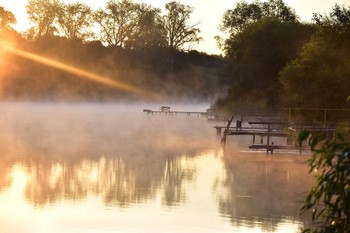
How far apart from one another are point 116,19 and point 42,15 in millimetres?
13009

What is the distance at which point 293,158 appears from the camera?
1591 inches

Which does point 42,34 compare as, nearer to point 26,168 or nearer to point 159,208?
point 26,168

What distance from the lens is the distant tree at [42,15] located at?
156 m

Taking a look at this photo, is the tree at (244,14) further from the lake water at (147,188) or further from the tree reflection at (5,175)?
the tree reflection at (5,175)

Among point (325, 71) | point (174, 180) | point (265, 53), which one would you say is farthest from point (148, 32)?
point (174, 180)

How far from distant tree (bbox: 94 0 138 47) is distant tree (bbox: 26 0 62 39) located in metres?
7.40

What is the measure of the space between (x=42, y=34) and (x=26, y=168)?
125m

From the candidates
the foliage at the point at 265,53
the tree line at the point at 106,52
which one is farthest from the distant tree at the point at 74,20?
the foliage at the point at 265,53

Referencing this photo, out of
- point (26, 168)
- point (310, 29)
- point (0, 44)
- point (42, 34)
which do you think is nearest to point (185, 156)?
point (26, 168)

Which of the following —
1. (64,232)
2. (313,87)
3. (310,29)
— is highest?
(310,29)

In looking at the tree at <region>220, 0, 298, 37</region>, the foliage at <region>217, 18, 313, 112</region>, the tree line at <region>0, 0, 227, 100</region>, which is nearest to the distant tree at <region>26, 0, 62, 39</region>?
the tree line at <region>0, 0, 227, 100</region>

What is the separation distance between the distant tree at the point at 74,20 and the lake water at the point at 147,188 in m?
107

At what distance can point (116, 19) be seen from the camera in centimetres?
15638

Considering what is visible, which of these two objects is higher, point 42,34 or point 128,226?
point 42,34
